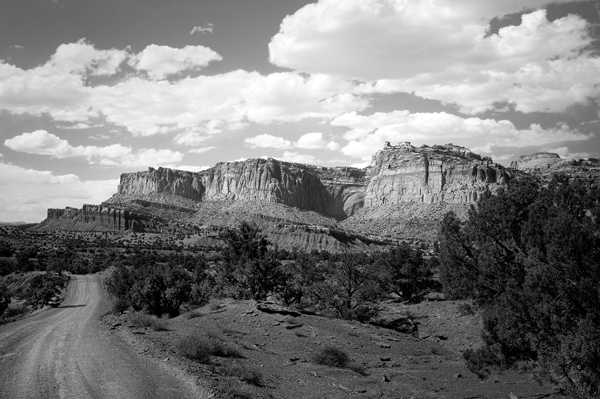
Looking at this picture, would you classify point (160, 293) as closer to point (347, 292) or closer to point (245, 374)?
point (347, 292)

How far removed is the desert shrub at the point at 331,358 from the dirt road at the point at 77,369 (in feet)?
21.5

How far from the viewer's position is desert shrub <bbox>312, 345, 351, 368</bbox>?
57.0 ft

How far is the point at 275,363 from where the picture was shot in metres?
16.9

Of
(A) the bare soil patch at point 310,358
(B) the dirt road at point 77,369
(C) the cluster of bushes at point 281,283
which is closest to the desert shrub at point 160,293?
(C) the cluster of bushes at point 281,283

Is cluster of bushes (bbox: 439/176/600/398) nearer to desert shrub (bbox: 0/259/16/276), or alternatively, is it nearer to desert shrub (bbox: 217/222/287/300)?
desert shrub (bbox: 217/222/287/300)

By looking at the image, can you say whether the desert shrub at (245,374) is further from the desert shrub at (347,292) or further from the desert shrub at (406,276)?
the desert shrub at (406,276)

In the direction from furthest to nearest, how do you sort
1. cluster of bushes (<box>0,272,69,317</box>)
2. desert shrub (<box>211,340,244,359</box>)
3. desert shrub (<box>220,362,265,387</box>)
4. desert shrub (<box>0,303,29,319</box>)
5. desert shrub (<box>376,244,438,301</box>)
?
desert shrub (<box>376,244,438,301</box>) → cluster of bushes (<box>0,272,69,317</box>) → desert shrub (<box>0,303,29,319</box>) → desert shrub (<box>211,340,244,359</box>) → desert shrub (<box>220,362,265,387</box>)

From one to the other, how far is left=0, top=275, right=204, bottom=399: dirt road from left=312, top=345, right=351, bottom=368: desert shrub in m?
6.55

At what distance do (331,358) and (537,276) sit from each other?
8.36m

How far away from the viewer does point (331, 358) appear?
17484 millimetres

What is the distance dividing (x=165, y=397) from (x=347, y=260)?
22.5 meters

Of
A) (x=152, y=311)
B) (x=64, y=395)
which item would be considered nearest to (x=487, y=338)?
(x=64, y=395)

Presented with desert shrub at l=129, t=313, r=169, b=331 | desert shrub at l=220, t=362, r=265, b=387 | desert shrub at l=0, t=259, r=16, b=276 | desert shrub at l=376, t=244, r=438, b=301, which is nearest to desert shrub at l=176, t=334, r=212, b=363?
desert shrub at l=220, t=362, r=265, b=387

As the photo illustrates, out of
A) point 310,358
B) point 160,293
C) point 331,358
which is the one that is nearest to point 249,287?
point 160,293
